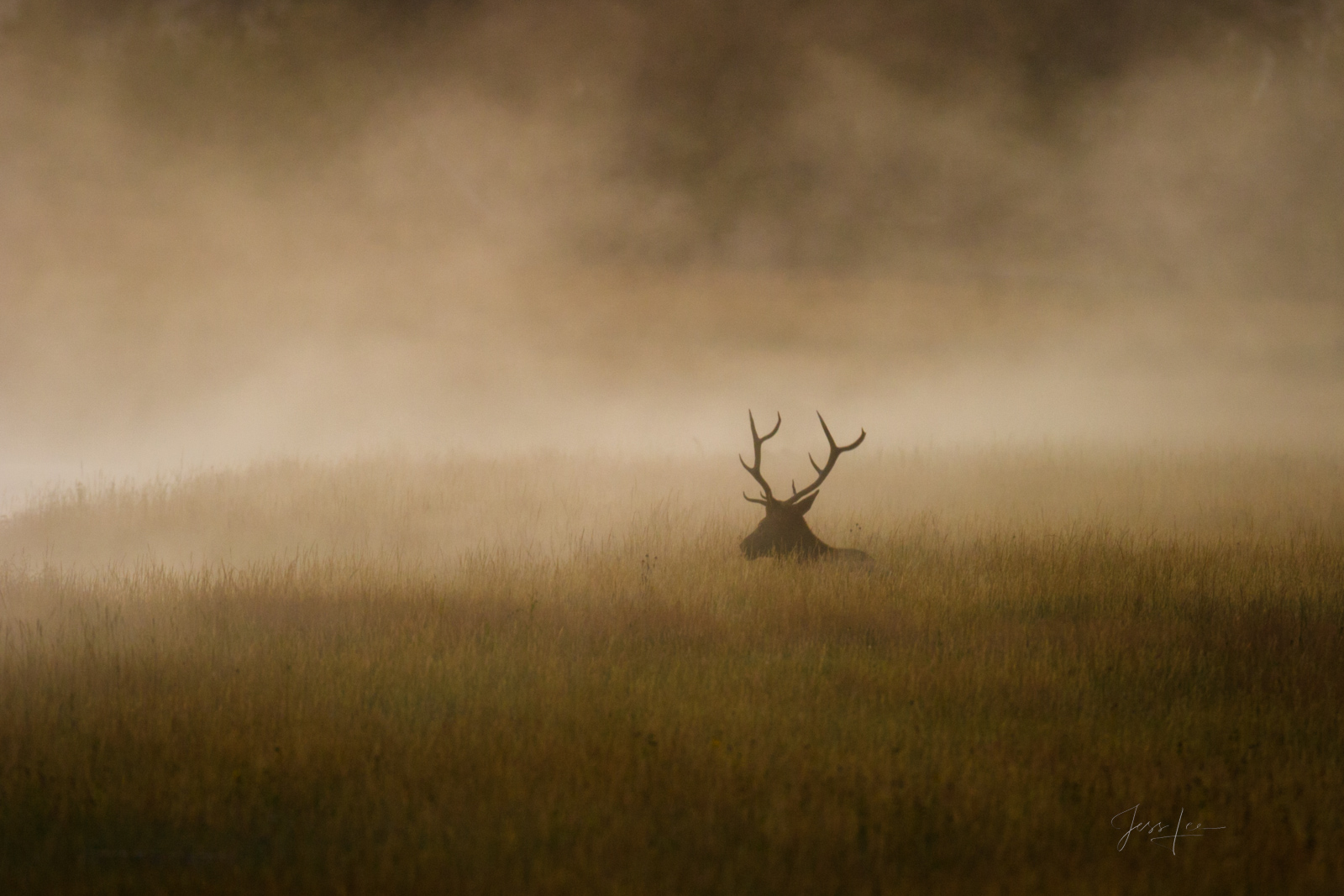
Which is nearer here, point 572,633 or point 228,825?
point 228,825

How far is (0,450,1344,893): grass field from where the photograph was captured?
393 cm

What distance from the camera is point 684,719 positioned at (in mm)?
5438

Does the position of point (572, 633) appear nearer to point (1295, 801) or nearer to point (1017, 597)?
point (1017, 597)

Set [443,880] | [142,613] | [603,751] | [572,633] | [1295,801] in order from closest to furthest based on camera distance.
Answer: [443,880] → [1295,801] → [603,751] → [572,633] → [142,613]

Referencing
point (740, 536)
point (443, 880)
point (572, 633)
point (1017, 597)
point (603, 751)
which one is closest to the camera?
point (443, 880)

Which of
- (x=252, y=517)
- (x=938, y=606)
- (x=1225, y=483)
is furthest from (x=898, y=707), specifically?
(x=1225, y=483)

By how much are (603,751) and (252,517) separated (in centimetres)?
1078

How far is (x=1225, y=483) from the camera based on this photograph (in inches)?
666
